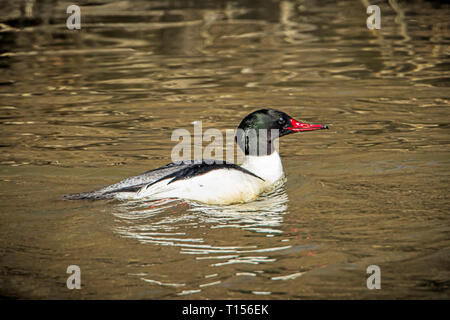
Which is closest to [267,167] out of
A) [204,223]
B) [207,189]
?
[207,189]

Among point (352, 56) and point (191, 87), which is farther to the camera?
point (352, 56)

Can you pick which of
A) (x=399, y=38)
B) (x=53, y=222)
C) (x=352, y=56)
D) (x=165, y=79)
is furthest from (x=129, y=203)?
(x=399, y=38)

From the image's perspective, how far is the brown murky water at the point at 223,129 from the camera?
5500 millimetres

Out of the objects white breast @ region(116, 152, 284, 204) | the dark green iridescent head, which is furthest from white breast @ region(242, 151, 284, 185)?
white breast @ region(116, 152, 284, 204)

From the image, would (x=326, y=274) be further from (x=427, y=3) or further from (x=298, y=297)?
(x=427, y=3)

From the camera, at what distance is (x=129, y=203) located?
7.05 metres

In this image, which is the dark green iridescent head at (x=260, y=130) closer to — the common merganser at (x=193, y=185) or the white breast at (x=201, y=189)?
the common merganser at (x=193, y=185)

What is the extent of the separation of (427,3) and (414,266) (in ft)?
52.4

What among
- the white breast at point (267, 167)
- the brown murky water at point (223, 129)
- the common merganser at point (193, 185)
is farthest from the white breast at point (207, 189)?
the white breast at point (267, 167)

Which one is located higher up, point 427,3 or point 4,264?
point 427,3

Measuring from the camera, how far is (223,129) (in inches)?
403

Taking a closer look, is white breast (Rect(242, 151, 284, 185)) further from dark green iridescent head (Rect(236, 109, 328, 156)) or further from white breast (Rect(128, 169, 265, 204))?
white breast (Rect(128, 169, 265, 204))

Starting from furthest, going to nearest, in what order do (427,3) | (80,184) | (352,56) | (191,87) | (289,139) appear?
(427,3) → (352,56) → (191,87) → (289,139) → (80,184)

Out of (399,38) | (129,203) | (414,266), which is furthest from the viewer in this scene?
(399,38)
